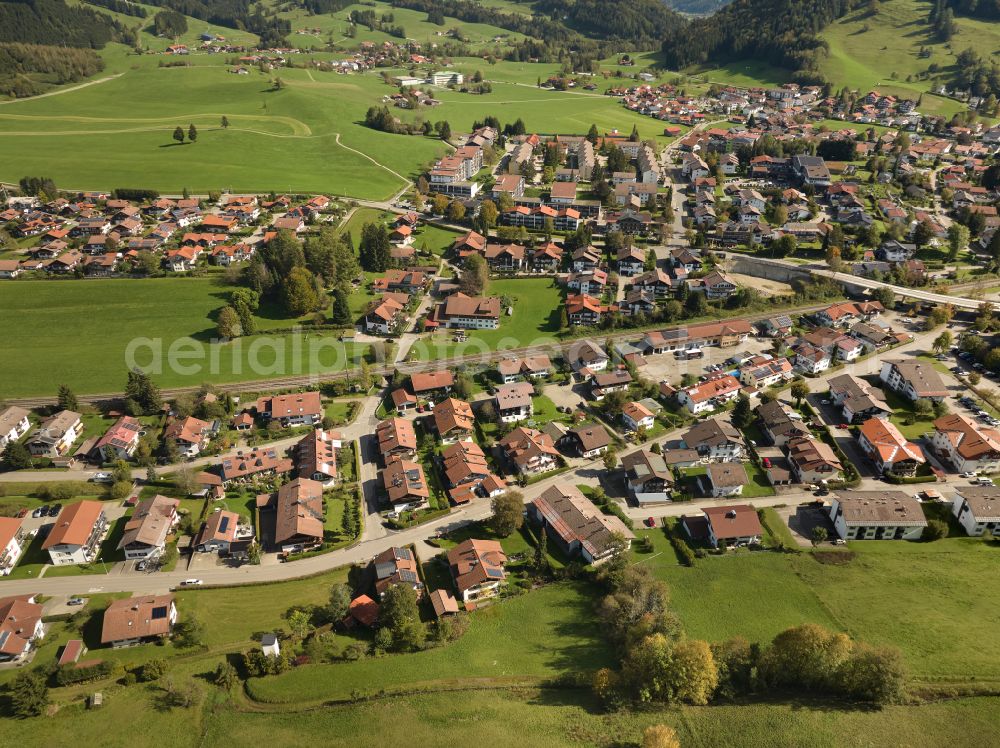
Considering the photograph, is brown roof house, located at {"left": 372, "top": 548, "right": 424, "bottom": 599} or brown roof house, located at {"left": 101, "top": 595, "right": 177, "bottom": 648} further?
brown roof house, located at {"left": 372, "top": 548, "right": 424, "bottom": 599}

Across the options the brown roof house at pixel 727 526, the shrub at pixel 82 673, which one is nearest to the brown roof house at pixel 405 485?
the shrub at pixel 82 673

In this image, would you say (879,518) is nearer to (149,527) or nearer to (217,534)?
(217,534)

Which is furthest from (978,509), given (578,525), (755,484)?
(578,525)

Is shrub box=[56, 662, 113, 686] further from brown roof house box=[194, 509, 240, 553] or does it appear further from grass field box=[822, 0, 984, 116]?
grass field box=[822, 0, 984, 116]

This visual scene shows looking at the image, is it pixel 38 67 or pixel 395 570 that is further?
pixel 38 67

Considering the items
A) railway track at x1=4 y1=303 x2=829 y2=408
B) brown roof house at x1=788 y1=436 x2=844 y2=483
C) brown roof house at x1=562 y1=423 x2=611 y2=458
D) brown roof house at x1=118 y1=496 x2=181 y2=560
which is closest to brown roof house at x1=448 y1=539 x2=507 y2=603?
brown roof house at x1=562 y1=423 x2=611 y2=458
